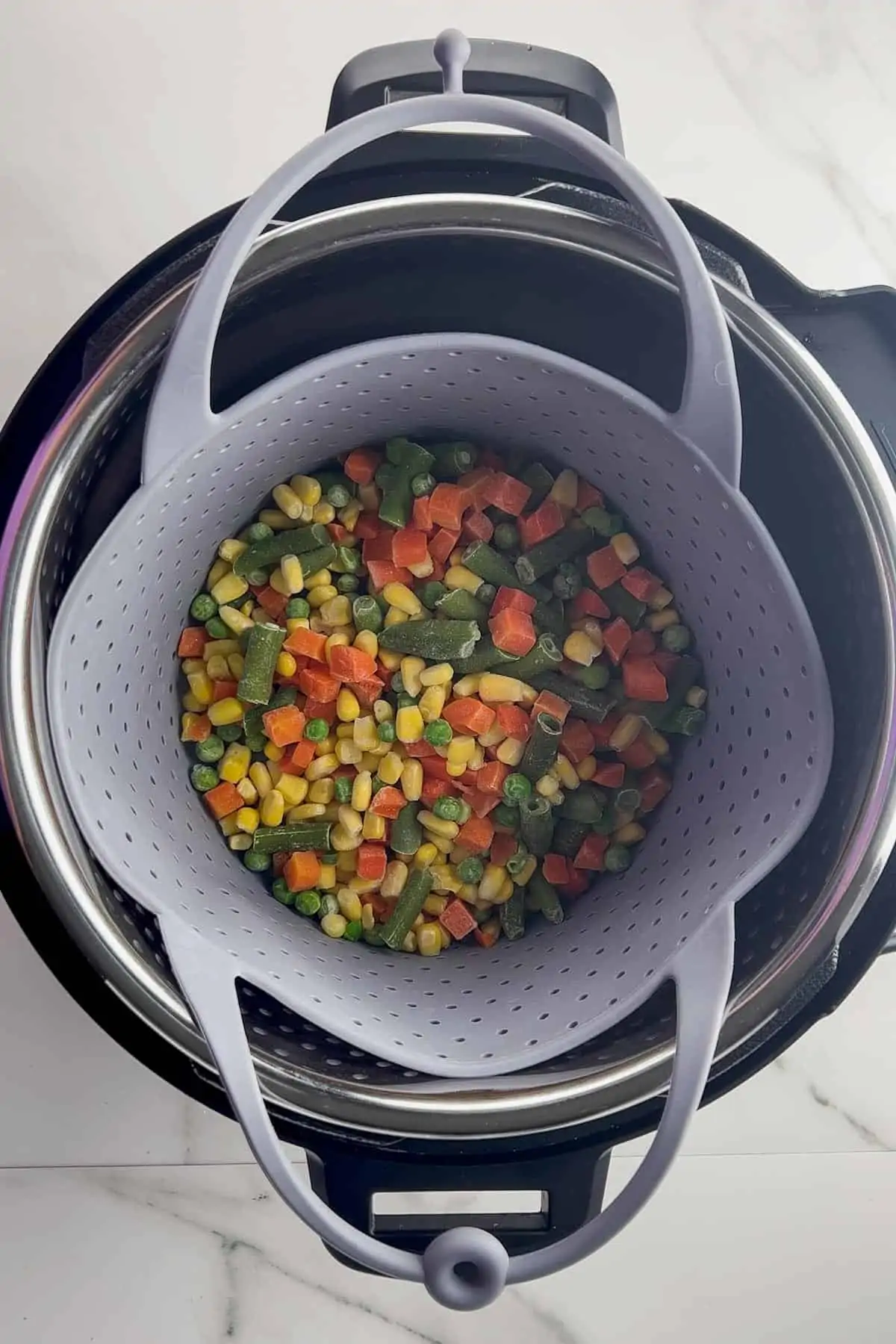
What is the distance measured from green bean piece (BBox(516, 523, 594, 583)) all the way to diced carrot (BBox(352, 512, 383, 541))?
130 millimetres

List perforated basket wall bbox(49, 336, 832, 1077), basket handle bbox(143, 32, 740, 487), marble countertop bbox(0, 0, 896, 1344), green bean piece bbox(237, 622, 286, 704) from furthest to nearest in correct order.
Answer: marble countertop bbox(0, 0, 896, 1344), green bean piece bbox(237, 622, 286, 704), perforated basket wall bbox(49, 336, 832, 1077), basket handle bbox(143, 32, 740, 487)

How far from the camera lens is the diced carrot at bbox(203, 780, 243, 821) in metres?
A: 0.92

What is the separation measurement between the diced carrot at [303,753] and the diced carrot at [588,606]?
26 centimetres

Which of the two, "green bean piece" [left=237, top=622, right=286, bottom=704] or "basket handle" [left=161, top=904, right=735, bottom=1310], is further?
"green bean piece" [left=237, top=622, right=286, bottom=704]

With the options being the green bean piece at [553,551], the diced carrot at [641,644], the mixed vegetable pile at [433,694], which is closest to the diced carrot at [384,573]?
the mixed vegetable pile at [433,694]

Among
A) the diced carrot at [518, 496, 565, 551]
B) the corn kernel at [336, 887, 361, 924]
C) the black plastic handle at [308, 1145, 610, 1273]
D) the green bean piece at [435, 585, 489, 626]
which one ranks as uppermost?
the diced carrot at [518, 496, 565, 551]

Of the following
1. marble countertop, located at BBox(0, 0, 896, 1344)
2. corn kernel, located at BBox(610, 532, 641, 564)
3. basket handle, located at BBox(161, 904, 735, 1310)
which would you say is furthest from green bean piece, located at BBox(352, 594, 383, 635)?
marble countertop, located at BBox(0, 0, 896, 1344)

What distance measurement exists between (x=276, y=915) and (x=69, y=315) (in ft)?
2.18

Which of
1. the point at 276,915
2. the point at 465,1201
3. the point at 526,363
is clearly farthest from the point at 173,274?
the point at 465,1201

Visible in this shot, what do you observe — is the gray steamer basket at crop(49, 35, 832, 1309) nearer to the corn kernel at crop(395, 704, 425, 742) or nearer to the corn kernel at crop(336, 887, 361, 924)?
the corn kernel at crop(336, 887, 361, 924)

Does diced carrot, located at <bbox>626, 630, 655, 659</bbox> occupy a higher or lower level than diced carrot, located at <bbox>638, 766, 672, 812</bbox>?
higher

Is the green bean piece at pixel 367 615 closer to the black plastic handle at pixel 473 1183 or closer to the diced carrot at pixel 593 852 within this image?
the diced carrot at pixel 593 852

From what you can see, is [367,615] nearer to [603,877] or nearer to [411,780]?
[411,780]

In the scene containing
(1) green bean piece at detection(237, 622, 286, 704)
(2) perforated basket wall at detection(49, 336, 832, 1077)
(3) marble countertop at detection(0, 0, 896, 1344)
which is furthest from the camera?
(3) marble countertop at detection(0, 0, 896, 1344)
